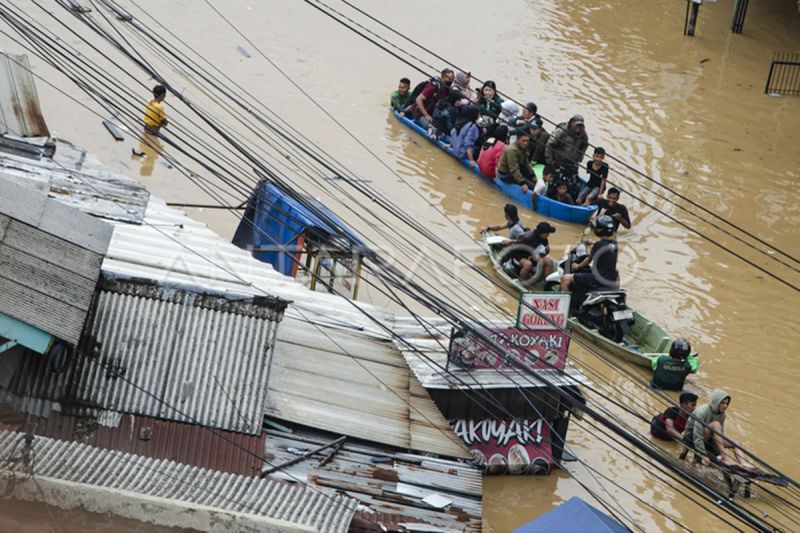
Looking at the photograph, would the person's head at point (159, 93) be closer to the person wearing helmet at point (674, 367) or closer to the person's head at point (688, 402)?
the person wearing helmet at point (674, 367)

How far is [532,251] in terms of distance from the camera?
14.8m

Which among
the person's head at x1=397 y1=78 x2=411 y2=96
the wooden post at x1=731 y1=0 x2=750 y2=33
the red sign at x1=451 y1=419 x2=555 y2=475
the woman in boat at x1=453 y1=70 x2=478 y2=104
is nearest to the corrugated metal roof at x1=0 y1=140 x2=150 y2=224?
the red sign at x1=451 y1=419 x2=555 y2=475

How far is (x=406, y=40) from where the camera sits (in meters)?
22.6

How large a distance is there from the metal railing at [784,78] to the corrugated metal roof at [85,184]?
15.0 metres

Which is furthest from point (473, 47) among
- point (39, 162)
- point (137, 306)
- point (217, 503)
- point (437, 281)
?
point (217, 503)

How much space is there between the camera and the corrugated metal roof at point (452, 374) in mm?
10867

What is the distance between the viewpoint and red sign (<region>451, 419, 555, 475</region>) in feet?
36.6

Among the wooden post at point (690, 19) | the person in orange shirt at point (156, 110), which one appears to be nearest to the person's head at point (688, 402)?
the person in orange shirt at point (156, 110)

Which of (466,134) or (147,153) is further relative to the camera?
(466,134)

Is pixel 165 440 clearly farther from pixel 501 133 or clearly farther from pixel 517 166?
pixel 501 133

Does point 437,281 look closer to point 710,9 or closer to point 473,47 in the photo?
point 473,47

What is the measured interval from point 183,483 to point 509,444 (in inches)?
184

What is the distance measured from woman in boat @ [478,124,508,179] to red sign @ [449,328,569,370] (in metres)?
6.91

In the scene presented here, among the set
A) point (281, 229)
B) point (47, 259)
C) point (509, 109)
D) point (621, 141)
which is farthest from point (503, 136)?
point (47, 259)
